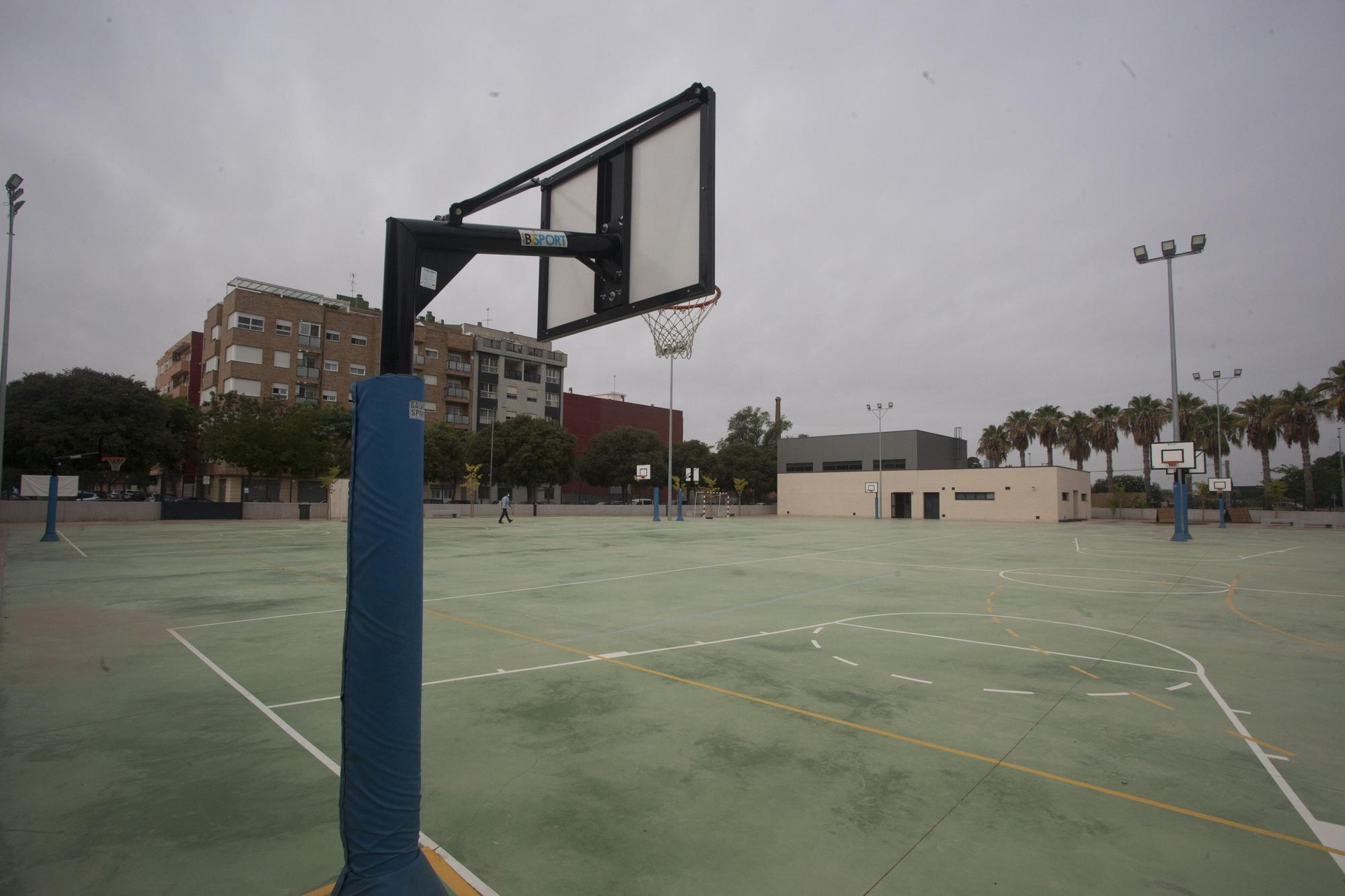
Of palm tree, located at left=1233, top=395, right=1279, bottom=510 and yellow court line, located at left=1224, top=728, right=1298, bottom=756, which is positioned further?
palm tree, located at left=1233, top=395, right=1279, bottom=510

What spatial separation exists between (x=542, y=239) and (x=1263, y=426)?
2525 inches

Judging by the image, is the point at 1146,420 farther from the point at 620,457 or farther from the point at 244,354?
the point at 244,354

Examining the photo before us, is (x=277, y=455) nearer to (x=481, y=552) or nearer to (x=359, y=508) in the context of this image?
(x=481, y=552)

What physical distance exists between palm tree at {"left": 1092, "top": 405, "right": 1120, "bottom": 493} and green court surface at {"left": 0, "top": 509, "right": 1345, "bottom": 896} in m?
55.7

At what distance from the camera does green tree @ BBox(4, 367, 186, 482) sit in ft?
127

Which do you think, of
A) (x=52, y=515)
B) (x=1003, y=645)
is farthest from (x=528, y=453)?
(x=1003, y=645)

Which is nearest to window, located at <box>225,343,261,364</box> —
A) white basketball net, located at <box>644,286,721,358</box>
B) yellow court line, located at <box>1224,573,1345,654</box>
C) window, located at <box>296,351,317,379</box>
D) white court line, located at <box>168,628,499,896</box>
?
window, located at <box>296,351,317,379</box>

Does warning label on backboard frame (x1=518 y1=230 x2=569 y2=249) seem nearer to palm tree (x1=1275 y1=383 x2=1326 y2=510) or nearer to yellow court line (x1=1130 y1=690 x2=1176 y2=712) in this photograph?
yellow court line (x1=1130 y1=690 x2=1176 y2=712)

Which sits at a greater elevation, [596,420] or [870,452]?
[596,420]

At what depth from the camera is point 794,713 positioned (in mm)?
5109

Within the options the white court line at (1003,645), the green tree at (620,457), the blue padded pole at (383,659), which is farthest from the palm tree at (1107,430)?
the blue padded pole at (383,659)

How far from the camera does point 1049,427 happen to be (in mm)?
61406

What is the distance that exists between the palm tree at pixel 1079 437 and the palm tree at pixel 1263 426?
10825 millimetres

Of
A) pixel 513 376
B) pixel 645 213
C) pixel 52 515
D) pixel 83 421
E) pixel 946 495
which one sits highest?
pixel 513 376
